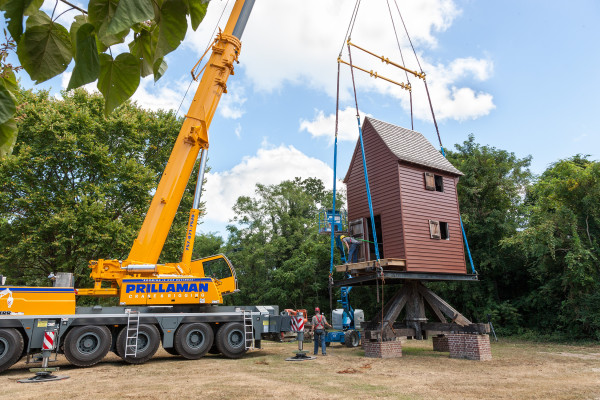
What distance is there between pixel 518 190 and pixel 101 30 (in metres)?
29.8

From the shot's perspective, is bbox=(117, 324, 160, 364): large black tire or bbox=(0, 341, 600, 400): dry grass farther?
bbox=(117, 324, 160, 364): large black tire

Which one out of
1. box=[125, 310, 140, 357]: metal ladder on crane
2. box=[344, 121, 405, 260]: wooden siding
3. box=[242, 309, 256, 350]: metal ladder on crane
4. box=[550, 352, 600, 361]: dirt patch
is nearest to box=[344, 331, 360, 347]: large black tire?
box=[344, 121, 405, 260]: wooden siding

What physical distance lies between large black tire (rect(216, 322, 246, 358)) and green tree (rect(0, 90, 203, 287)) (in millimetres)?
9243

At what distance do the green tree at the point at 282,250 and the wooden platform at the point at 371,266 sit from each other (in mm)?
20331

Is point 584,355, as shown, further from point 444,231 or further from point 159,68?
point 159,68

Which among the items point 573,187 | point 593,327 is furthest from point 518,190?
point 593,327

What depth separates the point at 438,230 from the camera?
15172 mm

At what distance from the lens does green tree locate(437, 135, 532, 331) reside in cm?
2536

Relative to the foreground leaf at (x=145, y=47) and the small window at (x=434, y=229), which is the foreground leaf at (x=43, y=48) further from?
the small window at (x=434, y=229)

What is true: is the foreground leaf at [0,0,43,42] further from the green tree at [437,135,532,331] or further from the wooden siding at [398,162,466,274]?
the green tree at [437,135,532,331]

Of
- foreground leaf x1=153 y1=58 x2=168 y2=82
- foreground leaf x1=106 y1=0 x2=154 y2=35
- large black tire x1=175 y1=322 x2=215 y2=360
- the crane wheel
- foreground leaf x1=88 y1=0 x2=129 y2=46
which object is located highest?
foreground leaf x1=153 y1=58 x2=168 y2=82

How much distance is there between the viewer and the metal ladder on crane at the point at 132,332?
39.7 feet

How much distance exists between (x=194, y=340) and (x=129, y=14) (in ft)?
44.6

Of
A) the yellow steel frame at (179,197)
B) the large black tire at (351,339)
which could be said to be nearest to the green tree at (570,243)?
the large black tire at (351,339)
